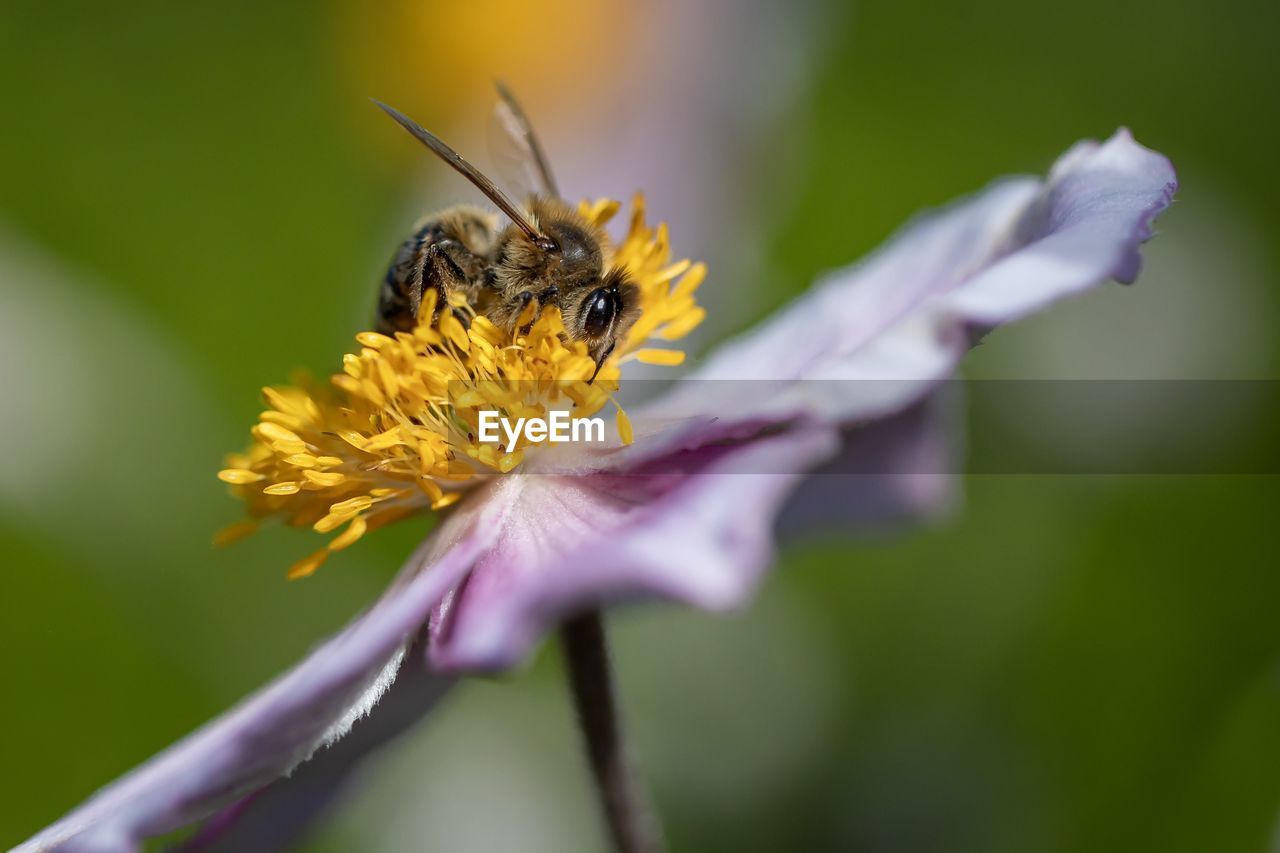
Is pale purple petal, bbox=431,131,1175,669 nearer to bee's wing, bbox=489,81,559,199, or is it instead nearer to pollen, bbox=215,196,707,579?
pollen, bbox=215,196,707,579

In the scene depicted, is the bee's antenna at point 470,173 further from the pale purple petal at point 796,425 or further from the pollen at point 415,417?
the pale purple petal at point 796,425

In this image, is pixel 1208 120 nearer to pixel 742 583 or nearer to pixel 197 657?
pixel 197 657

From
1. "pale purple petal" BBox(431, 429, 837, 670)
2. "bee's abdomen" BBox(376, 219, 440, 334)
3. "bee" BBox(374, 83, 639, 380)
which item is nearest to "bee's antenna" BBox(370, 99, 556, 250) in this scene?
"bee" BBox(374, 83, 639, 380)

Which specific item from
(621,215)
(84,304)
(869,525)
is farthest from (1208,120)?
(84,304)

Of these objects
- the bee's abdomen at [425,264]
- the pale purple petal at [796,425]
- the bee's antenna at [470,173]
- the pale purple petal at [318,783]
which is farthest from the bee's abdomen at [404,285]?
the pale purple petal at [318,783]

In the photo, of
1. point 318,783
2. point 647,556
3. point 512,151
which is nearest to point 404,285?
point 512,151

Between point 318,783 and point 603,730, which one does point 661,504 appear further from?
point 318,783

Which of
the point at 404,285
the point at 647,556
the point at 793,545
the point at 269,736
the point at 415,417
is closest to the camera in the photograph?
the point at 647,556
